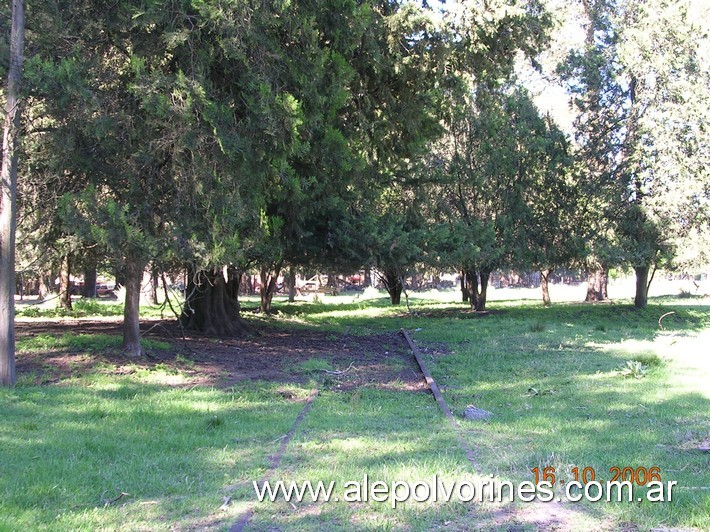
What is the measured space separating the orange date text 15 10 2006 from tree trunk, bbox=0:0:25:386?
7.13 metres

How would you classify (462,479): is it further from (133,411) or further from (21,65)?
(21,65)

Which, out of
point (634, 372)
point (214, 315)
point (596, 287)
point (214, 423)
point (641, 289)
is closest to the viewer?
point (214, 423)

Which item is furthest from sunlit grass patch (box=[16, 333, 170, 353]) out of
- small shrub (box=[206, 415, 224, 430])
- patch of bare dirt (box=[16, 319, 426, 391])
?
small shrub (box=[206, 415, 224, 430])

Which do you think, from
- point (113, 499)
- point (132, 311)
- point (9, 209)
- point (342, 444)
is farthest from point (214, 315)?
point (113, 499)

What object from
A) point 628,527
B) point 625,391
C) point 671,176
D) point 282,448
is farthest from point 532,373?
point 671,176

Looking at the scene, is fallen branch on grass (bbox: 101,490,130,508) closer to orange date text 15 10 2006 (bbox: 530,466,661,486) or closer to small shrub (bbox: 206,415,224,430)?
small shrub (bbox: 206,415,224,430)

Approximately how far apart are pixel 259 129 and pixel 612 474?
6.57 m

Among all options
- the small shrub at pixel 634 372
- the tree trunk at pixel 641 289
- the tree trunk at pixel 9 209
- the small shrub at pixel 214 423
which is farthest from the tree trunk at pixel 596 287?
the tree trunk at pixel 9 209

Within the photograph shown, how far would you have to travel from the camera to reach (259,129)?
9367mm

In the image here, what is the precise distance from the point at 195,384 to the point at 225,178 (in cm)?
314

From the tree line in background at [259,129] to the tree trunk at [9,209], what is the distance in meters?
0.10

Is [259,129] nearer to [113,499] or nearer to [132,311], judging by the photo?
[132,311]

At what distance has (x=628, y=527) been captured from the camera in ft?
13.2

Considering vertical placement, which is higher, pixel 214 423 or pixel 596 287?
pixel 596 287
